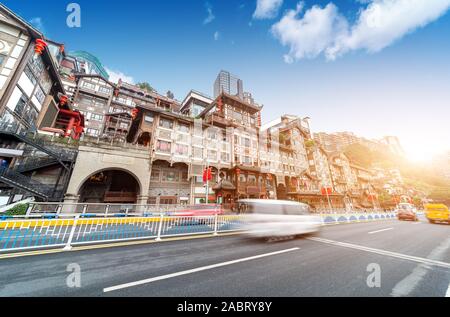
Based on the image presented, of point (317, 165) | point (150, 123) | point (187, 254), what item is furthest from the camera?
point (317, 165)

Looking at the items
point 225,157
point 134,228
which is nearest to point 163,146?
point 225,157

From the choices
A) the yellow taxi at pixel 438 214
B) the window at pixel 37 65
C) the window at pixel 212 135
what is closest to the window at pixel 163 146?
the window at pixel 212 135

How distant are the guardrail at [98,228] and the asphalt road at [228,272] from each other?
1.55 metres

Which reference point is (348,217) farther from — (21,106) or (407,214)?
(21,106)

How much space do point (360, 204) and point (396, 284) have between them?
154ft

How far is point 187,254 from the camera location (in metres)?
5.38

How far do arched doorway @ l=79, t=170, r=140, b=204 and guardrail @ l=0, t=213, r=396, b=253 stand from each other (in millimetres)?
8527

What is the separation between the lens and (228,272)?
405 centimetres

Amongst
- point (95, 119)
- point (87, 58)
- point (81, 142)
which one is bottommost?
point (81, 142)

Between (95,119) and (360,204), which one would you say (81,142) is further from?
(360,204)

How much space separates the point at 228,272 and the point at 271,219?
3852mm

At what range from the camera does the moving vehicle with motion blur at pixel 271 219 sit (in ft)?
23.6

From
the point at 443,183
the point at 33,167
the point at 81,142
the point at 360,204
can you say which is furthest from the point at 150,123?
the point at 443,183

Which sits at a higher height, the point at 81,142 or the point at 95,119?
the point at 95,119
